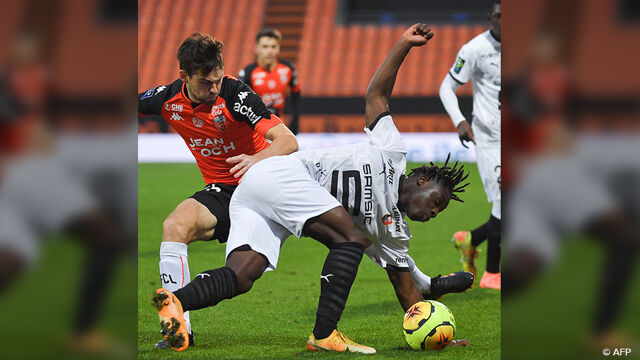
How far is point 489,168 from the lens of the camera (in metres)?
6.17

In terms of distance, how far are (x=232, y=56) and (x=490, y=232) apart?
1729cm

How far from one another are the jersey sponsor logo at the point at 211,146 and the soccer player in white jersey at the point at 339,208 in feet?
2.44

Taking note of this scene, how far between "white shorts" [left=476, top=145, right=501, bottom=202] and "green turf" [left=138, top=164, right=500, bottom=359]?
802mm

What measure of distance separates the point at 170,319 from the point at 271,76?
21.8 feet

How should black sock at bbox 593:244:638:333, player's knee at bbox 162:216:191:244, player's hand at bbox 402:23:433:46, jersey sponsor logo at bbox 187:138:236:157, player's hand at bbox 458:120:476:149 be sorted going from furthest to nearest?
player's hand at bbox 458:120:476:149
jersey sponsor logo at bbox 187:138:236:157
player's knee at bbox 162:216:191:244
player's hand at bbox 402:23:433:46
black sock at bbox 593:244:638:333

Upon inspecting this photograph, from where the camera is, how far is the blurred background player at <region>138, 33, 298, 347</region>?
3.98 metres

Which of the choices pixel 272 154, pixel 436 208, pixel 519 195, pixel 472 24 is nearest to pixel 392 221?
pixel 436 208

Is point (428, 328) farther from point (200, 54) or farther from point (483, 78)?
point (483, 78)

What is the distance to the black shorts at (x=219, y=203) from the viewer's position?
168 inches

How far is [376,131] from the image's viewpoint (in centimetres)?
385

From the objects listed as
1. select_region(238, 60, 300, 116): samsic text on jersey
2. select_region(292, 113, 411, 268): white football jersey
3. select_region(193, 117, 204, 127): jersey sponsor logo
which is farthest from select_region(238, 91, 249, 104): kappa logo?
select_region(238, 60, 300, 116): samsic text on jersey

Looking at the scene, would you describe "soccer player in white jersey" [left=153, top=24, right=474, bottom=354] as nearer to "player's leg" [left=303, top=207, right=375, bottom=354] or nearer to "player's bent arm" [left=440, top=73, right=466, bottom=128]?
"player's leg" [left=303, top=207, right=375, bottom=354]

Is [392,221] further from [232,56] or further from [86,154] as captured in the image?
[232,56]

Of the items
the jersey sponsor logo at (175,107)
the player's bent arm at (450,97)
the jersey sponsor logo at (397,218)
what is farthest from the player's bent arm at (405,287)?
the player's bent arm at (450,97)
